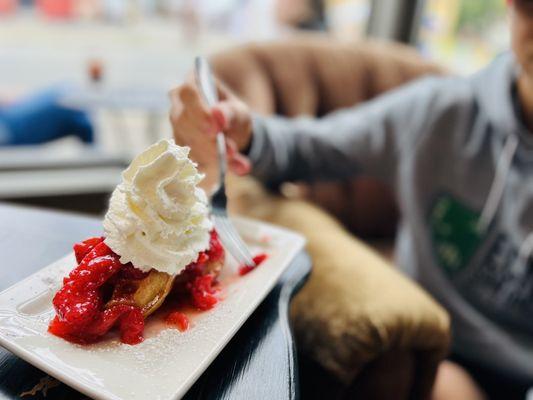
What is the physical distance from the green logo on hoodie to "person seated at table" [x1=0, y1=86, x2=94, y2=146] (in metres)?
1.51

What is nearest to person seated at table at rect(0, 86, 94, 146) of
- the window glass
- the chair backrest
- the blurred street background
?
the blurred street background

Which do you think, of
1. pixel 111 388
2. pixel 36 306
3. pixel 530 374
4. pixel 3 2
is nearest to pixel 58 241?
pixel 36 306

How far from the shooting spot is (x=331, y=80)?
1453 millimetres

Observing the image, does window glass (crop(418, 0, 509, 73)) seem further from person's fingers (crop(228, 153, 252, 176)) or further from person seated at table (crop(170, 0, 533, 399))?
person's fingers (crop(228, 153, 252, 176))

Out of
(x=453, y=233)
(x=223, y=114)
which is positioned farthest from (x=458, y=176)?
(x=223, y=114)

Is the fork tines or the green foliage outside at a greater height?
the green foliage outside

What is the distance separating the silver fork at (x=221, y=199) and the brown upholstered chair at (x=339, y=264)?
210 mm

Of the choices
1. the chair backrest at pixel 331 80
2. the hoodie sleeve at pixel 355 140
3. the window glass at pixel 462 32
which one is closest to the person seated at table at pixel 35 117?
the chair backrest at pixel 331 80

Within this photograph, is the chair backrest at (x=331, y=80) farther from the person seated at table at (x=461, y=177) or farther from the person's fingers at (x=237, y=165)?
the person's fingers at (x=237, y=165)

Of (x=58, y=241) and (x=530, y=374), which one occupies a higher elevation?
(x=58, y=241)

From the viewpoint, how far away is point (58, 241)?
65cm

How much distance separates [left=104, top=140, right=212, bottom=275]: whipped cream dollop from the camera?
0.49 m

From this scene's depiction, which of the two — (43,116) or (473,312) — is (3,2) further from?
(473,312)

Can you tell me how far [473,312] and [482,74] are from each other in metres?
0.57
